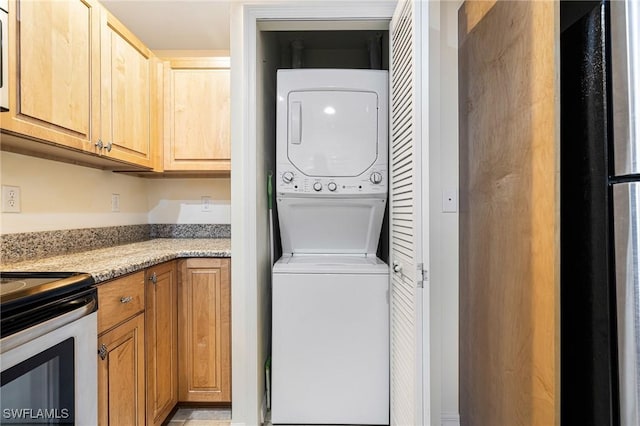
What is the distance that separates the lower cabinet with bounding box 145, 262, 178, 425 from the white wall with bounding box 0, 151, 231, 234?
0.63 metres

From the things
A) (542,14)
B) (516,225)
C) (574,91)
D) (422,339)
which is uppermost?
(542,14)

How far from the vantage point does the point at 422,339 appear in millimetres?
1211

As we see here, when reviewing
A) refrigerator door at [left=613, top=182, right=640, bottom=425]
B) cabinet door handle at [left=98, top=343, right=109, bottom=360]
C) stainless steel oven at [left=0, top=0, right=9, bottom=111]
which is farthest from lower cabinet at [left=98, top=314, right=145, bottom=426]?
refrigerator door at [left=613, top=182, right=640, bottom=425]

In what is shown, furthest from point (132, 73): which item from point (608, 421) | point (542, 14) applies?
point (608, 421)

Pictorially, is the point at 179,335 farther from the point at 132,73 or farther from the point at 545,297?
the point at 545,297

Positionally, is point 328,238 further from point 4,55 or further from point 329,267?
point 4,55

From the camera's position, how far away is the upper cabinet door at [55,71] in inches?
48.1

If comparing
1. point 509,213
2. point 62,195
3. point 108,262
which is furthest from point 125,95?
point 509,213

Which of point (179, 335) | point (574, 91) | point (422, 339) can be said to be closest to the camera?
point (574, 91)

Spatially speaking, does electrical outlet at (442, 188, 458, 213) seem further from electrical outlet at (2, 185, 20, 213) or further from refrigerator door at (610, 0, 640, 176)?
electrical outlet at (2, 185, 20, 213)

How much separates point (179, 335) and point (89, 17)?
5.51ft

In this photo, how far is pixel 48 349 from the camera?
0.93 meters

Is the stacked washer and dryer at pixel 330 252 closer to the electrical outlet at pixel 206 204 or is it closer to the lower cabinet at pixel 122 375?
the lower cabinet at pixel 122 375

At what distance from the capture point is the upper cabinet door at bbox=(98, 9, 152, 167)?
5.69 feet
